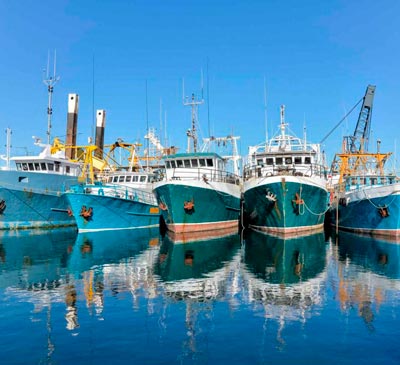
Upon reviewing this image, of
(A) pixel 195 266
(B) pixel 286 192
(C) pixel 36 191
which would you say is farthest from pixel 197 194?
(C) pixel 36 191

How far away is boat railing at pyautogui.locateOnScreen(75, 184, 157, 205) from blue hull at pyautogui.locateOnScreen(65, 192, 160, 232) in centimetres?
47

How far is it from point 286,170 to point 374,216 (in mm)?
6729

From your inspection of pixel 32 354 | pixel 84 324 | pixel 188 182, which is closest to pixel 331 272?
pixel 84 324

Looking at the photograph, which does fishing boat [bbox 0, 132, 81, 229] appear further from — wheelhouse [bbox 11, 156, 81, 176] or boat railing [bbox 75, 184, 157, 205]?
boat railing [bbox 75, 184, 157, 205]

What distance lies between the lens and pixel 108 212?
98.6 ft

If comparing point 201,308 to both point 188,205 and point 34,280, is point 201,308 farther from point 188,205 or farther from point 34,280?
point 188,205

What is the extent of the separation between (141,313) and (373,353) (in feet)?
17.3

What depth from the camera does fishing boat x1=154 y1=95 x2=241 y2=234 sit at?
2700 centimetres

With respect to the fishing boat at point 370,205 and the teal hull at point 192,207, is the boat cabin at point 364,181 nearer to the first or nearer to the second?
the fishing boat at point 370,205

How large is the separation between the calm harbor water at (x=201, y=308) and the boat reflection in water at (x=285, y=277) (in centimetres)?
4

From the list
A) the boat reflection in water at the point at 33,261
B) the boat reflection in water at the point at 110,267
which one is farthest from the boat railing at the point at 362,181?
the boat reflection in water at the point at 33,261

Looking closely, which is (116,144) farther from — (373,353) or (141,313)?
(373,353)

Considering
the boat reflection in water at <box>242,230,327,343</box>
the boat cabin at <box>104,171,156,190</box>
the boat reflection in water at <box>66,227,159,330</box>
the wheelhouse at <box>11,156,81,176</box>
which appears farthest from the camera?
the boat cabin at <box>104,171,156,190</box>

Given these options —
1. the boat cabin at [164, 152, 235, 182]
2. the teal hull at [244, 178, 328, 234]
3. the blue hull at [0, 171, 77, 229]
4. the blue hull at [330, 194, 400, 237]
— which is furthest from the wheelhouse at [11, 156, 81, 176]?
the blue hull at [330, 194, 400, 237]
